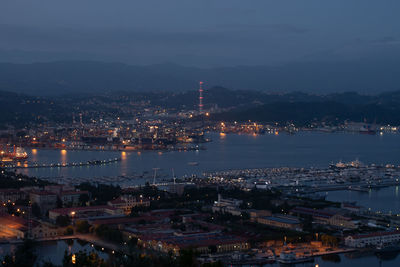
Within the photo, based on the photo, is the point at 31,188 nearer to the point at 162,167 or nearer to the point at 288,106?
the point at 162,167

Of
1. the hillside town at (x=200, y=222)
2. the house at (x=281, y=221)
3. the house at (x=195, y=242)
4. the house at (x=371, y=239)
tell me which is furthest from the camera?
the house at (x=281, y=221)

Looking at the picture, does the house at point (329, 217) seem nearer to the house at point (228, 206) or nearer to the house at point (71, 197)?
the house at point (228, 206)

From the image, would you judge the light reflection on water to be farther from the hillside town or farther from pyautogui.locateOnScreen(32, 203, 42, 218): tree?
pyautogui.locateOnScreen(32, 203, 42, 218): tree

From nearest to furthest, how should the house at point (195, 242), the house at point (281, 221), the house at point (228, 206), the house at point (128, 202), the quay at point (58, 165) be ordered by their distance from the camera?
1. the house at point (195, 242)
2. the house at point (281, 221)
3. the house at point (228, 206)
4. the house at point (128, 202)
5. the quay at point (58, 165)

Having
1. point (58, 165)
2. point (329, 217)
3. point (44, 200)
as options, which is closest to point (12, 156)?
point (58, 165)

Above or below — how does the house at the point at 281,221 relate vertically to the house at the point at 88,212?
below

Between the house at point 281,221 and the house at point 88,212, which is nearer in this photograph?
the house at point 281,221

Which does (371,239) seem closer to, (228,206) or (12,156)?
(228,206)

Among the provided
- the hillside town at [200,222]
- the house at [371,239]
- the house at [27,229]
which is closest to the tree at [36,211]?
the hillside town at [200,222]

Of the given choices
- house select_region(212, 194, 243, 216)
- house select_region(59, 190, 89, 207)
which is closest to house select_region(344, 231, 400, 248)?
house select_region(212, 194, 243, 216)
